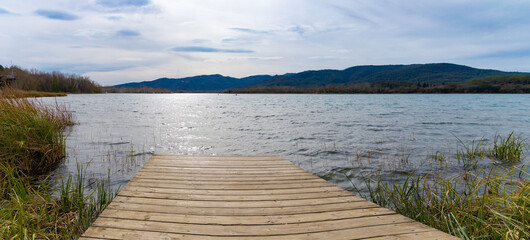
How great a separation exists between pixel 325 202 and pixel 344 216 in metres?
0.48

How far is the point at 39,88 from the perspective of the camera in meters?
70.6

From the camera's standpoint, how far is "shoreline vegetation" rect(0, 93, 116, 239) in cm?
375

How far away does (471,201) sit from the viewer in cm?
363

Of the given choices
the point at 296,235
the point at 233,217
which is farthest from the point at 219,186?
the point at 296,235

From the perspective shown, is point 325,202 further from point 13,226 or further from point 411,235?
point 13,226

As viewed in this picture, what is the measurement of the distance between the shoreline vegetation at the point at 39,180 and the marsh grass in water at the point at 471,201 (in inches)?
189

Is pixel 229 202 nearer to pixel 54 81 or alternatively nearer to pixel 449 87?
pixel 54 81

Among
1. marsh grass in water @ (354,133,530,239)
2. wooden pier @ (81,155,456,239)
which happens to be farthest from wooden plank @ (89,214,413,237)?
marsh grass in water @ (354,133,530,239)

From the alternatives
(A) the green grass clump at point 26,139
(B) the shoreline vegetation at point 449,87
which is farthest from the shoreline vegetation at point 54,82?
(B) the shoreline vegetation at point 449,87

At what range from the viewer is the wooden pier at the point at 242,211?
277 centimetres

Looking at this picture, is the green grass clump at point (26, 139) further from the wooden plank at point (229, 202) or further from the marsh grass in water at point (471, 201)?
the marsh grass in water at point (471, 201)

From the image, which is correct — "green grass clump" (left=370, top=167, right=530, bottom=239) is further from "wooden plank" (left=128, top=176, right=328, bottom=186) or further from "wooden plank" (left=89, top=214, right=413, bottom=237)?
"wooden plank" (left=128, top=176, right=328, bottom=186)

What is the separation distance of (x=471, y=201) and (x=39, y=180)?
848 centimetres

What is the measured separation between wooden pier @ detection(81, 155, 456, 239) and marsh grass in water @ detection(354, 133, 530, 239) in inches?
30.3
